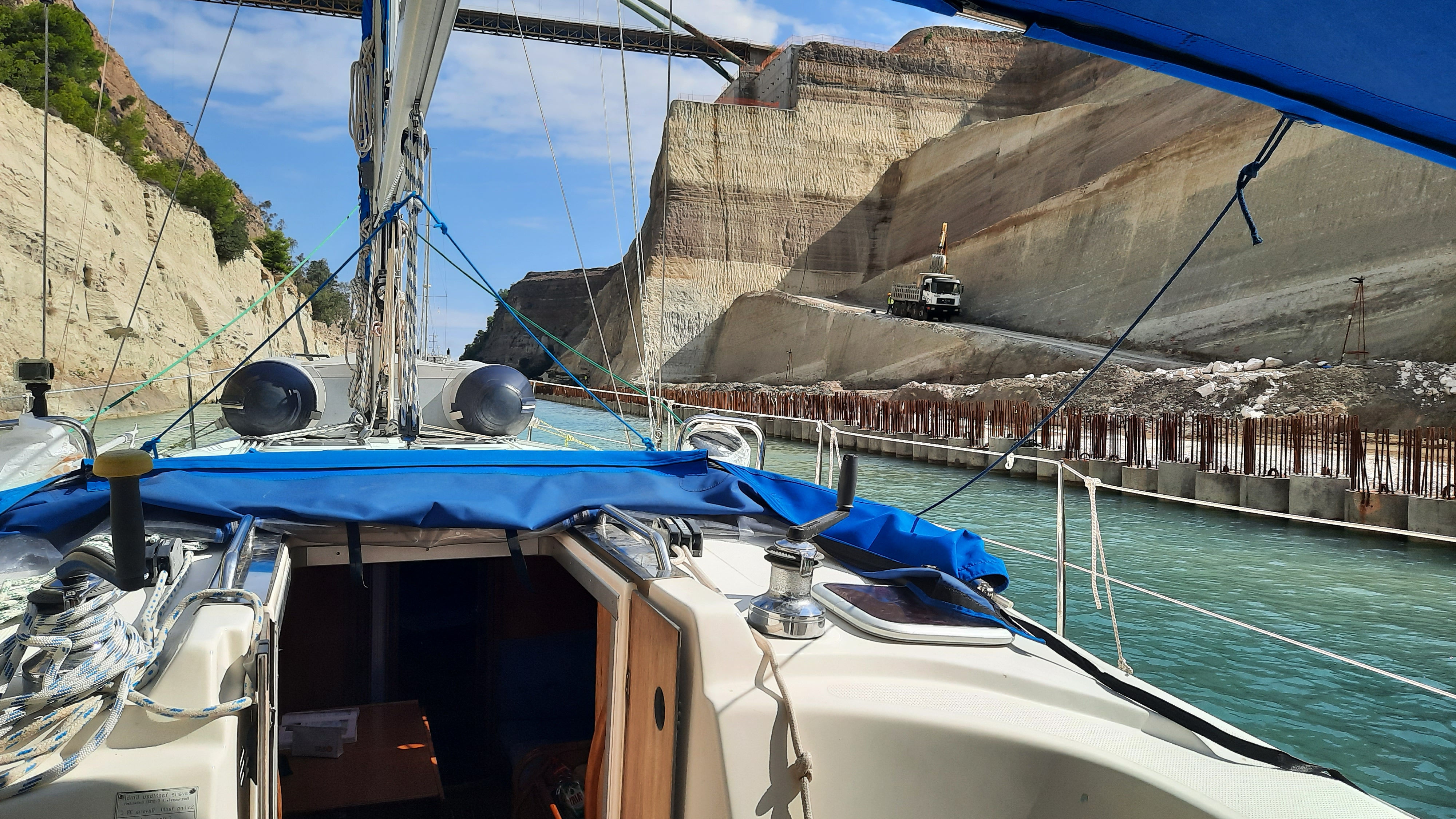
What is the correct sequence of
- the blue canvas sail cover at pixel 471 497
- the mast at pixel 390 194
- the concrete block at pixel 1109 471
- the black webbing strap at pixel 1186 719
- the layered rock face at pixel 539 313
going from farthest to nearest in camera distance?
the layered rock face at pixel 539 313 < the concrete block at pixel 1109 471 < the mast at pixel 390 194 < the blue canvas sail cover at pixel 471 497 < the black webbing strap at pixel 1186 719

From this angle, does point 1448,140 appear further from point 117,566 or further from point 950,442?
point 950,442

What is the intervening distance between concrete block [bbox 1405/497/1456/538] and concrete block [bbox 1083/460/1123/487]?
3.40 metres

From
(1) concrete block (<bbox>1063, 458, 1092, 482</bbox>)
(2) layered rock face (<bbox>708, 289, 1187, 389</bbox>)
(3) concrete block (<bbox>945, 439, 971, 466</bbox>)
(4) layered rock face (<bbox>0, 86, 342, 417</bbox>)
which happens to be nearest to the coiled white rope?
(1) concrete block (<bbox>1063, 458, 1092, 482</bbox>)

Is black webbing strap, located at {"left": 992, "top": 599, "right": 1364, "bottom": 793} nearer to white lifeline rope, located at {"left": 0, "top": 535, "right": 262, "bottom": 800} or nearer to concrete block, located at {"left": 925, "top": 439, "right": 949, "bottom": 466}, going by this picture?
white lifeline rope, located at {"left": 0, "top": 535, "right": 262, "bottom": 800}

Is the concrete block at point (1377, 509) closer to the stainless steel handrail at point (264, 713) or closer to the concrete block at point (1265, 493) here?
the concrete block at point (1265, 493)

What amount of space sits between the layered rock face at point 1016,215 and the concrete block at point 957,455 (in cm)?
524

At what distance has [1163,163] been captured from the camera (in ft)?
80.2

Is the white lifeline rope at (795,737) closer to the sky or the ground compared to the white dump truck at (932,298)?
closer to the ground

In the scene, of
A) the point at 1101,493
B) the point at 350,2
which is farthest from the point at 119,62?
the point at 1101,493

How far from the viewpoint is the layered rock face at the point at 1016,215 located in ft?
62.8

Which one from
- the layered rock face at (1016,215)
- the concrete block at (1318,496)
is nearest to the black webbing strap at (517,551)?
the layered rock face at (1016,215)

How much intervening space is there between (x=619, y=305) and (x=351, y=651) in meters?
37.6

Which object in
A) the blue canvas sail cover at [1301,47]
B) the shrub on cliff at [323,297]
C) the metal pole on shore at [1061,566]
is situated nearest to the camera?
the blue canvas sail cover at [1301,47]

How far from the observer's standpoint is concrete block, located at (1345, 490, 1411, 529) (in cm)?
911
